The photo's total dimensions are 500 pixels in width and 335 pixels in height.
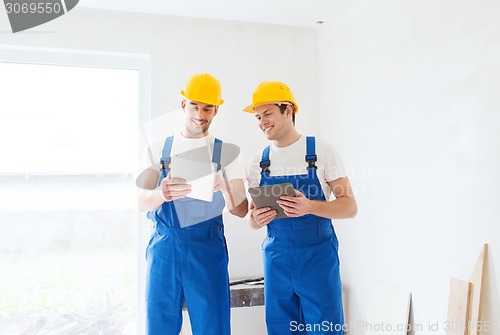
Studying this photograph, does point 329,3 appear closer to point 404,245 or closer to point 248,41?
point 248,41

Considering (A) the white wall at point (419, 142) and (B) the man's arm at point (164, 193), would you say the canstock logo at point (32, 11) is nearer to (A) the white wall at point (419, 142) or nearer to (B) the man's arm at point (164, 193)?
(B) the man's arm at point (164, 193)

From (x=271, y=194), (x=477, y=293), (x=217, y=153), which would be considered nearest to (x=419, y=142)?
(x=477, y=293)

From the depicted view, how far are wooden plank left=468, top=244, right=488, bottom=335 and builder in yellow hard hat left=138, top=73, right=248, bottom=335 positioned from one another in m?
1.12

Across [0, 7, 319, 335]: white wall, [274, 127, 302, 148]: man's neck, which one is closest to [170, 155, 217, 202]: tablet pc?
[274, 127, 302, 148]: man's neck

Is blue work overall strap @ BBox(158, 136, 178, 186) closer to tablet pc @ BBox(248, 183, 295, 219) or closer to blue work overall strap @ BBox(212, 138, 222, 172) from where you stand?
blue work overall strap @ BBox(212, 138, 222, 172)

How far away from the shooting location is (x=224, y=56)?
135 inches

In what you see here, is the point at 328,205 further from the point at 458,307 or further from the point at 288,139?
the point at 458,307

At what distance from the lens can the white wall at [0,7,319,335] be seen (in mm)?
3193

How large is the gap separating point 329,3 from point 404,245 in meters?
1.76

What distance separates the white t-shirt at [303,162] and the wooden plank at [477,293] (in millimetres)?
714

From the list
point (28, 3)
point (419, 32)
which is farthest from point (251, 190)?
point (28, 3)

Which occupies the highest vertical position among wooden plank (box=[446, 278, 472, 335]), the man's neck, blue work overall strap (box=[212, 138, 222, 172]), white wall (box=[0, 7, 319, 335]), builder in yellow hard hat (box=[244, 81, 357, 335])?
white wall (box=[0, 7, 319, 335])

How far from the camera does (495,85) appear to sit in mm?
1897

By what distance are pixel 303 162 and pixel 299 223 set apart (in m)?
0.30
